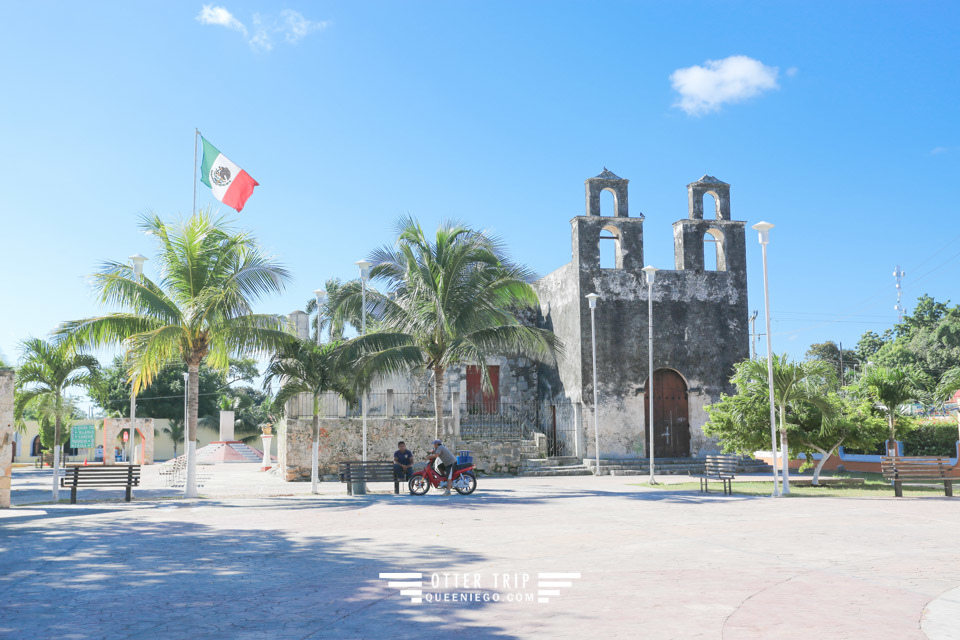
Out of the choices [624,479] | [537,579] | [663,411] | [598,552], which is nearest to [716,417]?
[624,479]

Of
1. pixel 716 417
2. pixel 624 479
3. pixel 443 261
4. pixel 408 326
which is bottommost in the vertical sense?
pixel 624 479

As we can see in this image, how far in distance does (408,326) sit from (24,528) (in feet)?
33.1

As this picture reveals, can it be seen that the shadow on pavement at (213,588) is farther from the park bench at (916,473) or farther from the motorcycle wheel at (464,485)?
the park bench at (916,473)

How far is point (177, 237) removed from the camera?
17.3 meters

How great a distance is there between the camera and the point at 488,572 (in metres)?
7.40

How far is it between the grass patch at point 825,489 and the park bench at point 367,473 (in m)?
6.51

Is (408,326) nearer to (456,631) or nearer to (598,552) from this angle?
(598,552)

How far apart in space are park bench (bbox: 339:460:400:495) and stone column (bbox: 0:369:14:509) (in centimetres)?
669

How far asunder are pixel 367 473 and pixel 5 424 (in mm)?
7386

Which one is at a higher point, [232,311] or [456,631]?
[232,311]

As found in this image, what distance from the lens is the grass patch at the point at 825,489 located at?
16609mm

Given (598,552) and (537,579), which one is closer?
(537,579)

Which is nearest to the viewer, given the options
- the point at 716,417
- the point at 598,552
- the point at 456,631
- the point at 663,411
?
the point at 456,631

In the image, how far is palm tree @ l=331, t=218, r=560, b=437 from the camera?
18.9 m
